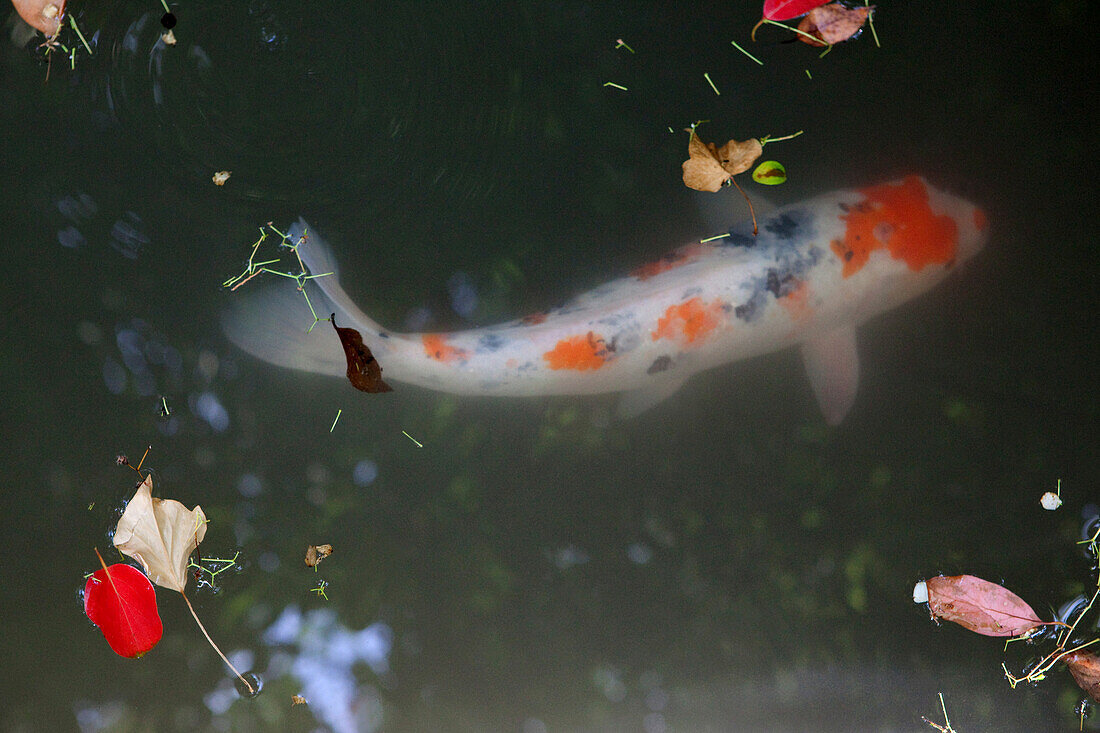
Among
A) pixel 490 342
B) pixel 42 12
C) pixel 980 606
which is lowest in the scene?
pixel 980 606

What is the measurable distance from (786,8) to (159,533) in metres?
1.57

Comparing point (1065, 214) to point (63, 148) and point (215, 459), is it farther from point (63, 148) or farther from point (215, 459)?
point (63, 148)

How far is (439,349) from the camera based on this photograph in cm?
122

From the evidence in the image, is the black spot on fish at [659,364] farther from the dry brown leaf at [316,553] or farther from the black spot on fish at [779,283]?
the dry brown leaf at [316,553]

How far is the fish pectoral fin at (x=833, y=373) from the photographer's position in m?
1.28

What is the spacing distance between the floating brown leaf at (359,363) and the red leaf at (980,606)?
118 centimetres

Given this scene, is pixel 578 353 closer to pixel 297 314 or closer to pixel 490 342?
pixel 490 342

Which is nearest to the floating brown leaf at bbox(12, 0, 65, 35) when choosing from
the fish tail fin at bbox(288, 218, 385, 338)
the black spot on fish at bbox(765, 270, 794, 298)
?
the fish tail fin at bbox(288, 218, 385, 338)

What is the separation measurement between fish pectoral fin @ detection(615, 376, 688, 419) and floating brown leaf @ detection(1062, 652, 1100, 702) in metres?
0.95

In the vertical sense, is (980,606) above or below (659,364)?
below

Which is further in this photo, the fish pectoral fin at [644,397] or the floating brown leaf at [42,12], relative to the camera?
the fish pectoral fin at [644,397]

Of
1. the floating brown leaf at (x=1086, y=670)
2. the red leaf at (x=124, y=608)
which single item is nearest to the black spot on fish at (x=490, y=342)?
the red leaf at (x=124, y=608)

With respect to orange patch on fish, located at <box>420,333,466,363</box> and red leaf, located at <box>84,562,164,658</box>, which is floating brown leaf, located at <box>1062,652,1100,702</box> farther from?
red leaf, located at <box>84,562,164,658</box>

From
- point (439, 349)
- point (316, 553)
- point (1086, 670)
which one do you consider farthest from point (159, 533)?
point (1086, 670)
